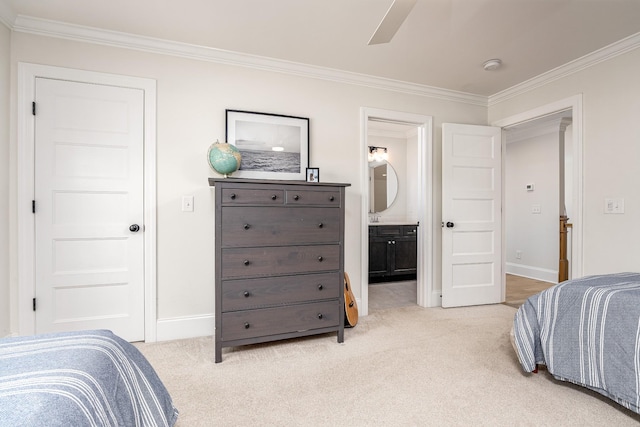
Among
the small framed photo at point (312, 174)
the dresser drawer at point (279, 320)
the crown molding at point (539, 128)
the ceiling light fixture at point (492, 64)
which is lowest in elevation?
the dresser drawer at point (279, 320)

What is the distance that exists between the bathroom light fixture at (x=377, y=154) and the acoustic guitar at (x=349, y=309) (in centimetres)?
311

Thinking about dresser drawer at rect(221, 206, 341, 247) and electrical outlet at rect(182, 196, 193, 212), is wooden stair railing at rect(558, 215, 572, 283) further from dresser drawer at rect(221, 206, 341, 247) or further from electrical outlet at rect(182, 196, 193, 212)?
electrical outlet at rect(182, 196, 193, 212)

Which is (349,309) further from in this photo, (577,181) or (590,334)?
(577,181)

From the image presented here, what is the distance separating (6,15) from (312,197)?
2430mm

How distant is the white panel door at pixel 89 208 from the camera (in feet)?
8.01

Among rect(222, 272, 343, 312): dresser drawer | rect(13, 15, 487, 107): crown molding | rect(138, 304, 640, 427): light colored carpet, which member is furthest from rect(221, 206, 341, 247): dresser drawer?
rect(13, 15, 487, 107): crown molding

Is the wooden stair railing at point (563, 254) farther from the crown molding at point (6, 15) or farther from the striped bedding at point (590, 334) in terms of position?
the crown molding at point (6, 15)

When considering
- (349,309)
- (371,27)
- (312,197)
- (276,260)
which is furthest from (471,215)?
(276,260)

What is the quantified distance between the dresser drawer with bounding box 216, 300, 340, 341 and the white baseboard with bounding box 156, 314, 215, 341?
0.60m

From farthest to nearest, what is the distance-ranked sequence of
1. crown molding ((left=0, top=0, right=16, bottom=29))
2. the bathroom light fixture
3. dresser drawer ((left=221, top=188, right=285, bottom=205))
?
the bathroom light fixture < dresser drawer ((left=221, top=188, right=285, bottom=205)) < crown molding ((left=0, top=0, right=16, bottom=29))

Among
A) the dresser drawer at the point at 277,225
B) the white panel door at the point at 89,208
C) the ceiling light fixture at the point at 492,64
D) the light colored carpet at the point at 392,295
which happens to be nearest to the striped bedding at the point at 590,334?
the dresser drawer at the point at 277,225

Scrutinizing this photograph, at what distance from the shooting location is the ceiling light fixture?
2977mm

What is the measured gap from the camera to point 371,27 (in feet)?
8.04

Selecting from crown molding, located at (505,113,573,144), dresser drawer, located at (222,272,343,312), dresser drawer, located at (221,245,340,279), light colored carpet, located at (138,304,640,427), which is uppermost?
crown molding, located at (505,113,573,144)
